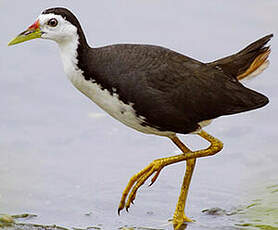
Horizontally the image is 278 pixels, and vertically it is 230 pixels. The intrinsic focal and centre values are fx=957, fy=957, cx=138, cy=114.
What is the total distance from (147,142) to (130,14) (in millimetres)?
2671

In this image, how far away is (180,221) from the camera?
8750 mm

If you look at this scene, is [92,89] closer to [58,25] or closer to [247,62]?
[58,25]

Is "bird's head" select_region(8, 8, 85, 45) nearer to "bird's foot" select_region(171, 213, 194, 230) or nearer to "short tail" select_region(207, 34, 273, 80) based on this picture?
"short tail" select_region(207, 34, 273, 80)

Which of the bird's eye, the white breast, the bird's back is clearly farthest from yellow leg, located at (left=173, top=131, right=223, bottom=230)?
the bird's eye

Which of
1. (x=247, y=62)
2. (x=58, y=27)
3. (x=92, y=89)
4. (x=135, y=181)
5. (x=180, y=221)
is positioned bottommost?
(x=180, y=221)

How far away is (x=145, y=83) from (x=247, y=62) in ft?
4.44

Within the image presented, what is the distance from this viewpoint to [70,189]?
930cm

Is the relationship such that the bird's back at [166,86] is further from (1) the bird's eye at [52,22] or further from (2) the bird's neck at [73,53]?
(1) the bird's eye at [52,22]

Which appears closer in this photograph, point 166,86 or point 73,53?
point 73,53

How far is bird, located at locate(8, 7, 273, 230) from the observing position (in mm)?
7828

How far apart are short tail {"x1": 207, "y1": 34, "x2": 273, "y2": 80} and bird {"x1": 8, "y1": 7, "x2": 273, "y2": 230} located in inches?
4.0

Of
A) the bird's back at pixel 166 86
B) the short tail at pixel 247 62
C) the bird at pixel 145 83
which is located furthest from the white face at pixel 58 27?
the short tail at pixel 247 62

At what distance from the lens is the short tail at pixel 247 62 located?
8703 mm

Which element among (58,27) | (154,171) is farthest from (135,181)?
(58,27)
